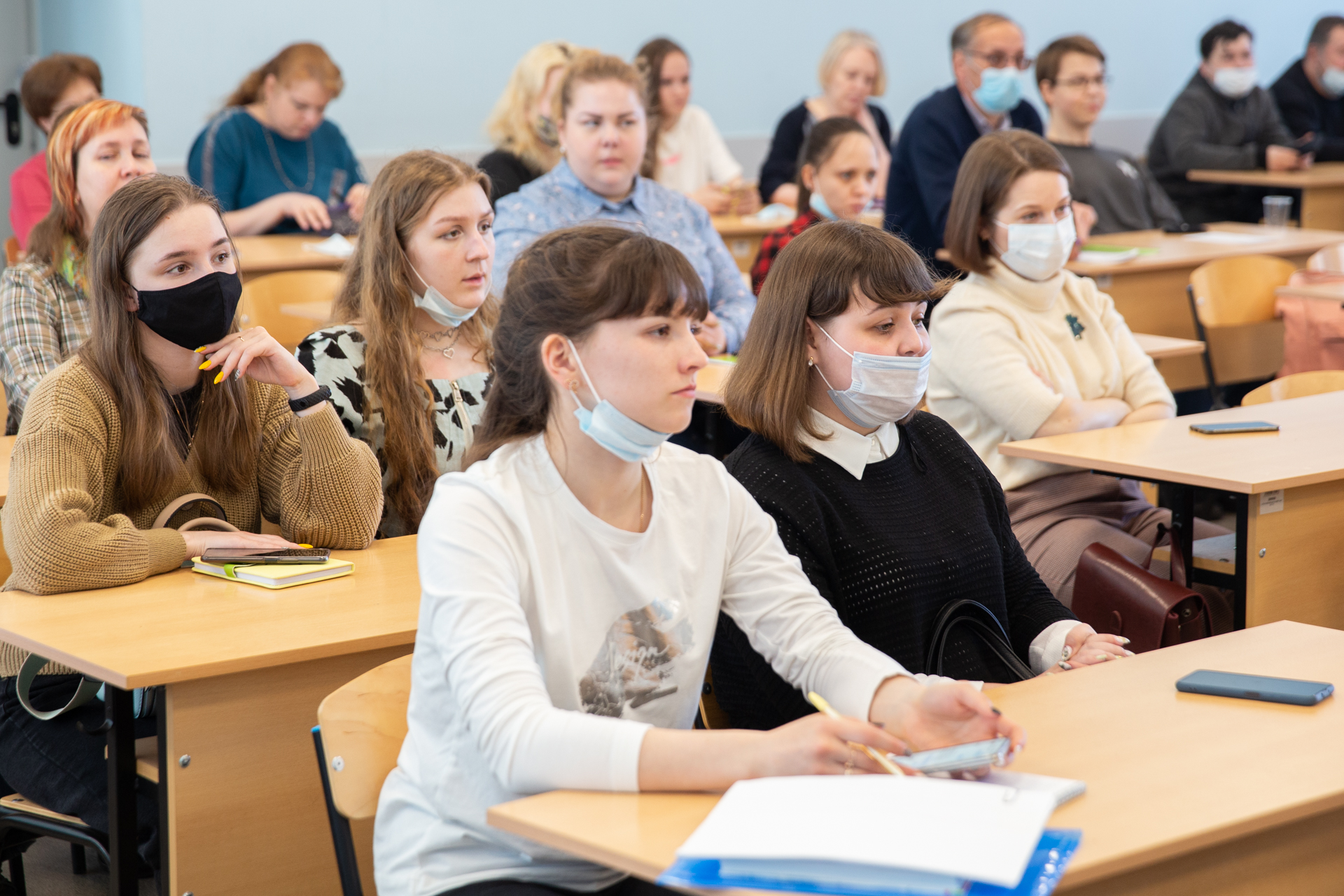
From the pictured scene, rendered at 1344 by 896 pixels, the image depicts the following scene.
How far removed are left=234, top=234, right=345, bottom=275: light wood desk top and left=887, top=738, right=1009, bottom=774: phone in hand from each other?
142 inches

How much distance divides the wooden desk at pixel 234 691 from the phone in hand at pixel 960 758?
2.79ft

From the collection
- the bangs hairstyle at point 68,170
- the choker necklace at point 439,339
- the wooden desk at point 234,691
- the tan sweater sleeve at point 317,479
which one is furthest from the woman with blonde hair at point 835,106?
the wooden desk at point 234,691

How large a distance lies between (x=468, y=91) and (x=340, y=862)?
617 cm

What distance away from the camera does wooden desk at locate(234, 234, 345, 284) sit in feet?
15.6

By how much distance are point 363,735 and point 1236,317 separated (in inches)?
155

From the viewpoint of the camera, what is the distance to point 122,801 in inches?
74.5

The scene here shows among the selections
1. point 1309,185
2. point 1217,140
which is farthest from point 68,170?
point 1217,140

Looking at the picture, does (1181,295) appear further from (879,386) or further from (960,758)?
(960,758)

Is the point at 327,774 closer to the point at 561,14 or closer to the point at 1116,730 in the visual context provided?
the point at 1116,730

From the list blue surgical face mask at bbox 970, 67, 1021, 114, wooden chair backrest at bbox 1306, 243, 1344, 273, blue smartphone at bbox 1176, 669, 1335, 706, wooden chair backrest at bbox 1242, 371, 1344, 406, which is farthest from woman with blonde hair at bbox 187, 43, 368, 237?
blue smartphone at bbox 1176, 669, 1335, 706

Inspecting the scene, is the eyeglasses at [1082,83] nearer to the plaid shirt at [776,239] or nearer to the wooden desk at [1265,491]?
the plaid shirt at [776,239]

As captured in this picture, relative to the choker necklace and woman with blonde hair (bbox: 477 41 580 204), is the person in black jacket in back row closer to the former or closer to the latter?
woman with blonde hair (bbox: 477 41 580 204)

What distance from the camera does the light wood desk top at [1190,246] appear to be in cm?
504

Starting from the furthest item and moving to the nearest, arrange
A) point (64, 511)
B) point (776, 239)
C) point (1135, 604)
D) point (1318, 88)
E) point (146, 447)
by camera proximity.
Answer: point (1318, 88)
point (776, 239)
point (1135, 604)
point (146, 447)
point (64, 511)
